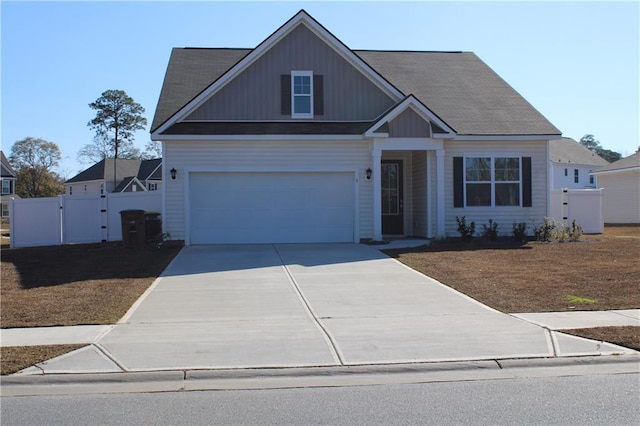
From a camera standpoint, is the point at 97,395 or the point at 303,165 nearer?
the point at 97,395

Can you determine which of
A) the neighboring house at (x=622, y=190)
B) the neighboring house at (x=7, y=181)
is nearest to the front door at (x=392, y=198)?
the neighboring house at (x=622, y=190)

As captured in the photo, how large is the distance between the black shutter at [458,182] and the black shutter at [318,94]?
470 centimetres

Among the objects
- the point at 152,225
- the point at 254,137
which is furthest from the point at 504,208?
the point at 152,225

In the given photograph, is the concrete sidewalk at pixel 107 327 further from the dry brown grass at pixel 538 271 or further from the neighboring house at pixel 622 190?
the neighboring house at pixel 622 190

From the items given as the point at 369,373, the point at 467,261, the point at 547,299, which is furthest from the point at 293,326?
the point at 467,261

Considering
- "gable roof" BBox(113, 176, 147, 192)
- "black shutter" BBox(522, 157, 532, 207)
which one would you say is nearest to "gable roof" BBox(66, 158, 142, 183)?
"gable roof" BBox(113, 176, 147, 192)

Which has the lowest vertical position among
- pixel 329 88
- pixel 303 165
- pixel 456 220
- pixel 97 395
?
pixel 97 395

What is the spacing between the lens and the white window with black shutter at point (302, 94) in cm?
1870

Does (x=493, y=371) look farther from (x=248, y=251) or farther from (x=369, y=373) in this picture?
(x=248, y=251)

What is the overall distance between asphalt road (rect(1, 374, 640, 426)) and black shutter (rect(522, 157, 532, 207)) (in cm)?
1405

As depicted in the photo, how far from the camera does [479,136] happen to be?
1884 cm

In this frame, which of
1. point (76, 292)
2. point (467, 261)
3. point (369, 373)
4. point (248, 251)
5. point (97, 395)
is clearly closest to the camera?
point (97, 395)

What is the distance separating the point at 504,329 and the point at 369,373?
2595 mm

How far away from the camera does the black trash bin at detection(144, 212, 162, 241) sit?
19.0 meters
